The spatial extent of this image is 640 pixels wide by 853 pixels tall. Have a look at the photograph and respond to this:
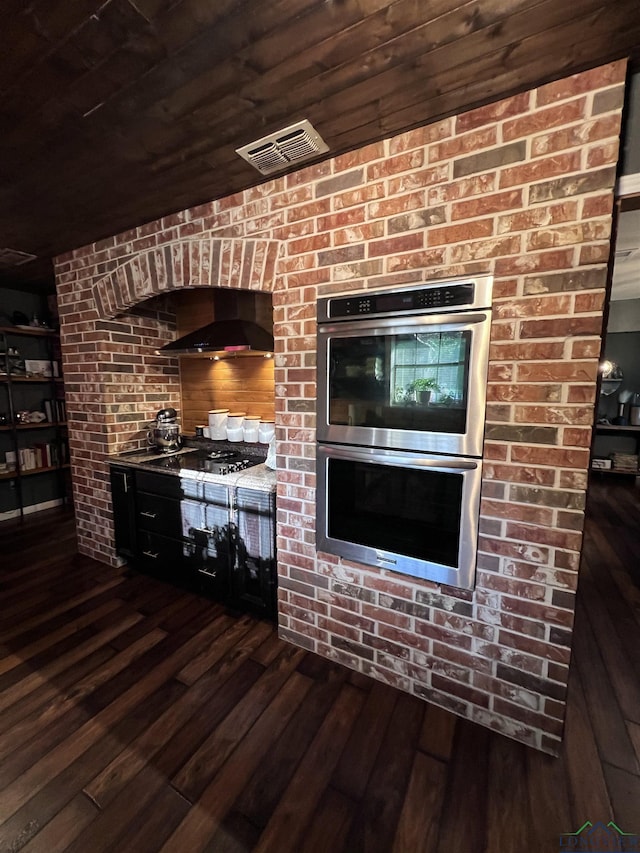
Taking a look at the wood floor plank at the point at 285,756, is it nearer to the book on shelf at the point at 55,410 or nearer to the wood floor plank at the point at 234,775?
the wood floor plank at the point at 234,775

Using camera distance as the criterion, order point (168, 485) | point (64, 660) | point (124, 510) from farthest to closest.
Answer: point (124, 510), point (168, 485), point (64, 660)

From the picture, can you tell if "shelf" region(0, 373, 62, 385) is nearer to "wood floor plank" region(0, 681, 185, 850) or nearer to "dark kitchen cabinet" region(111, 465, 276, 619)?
"dark kitchen cabinet" region(111, 465, 276, 619)

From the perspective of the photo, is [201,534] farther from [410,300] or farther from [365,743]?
[410,300]

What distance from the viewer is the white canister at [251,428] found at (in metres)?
2.71

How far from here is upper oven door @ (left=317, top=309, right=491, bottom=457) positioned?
52.4 inches

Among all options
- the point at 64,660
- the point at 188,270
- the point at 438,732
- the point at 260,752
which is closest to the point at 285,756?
the point at 260,752

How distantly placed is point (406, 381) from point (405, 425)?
7.3 inches

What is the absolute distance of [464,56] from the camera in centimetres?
107

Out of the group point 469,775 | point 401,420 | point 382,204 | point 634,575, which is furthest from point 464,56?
point 634,575

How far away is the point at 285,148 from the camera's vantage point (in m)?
1.47

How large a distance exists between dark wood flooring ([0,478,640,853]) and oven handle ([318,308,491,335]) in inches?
65.1

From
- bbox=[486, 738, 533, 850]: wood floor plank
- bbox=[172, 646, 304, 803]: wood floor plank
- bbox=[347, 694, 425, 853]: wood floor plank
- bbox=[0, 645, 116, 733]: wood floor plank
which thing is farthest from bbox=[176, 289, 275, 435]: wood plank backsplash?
bbox=[486, 738, 533, 850]: wood floor plank

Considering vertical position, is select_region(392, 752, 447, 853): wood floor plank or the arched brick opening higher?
the arched brick opening

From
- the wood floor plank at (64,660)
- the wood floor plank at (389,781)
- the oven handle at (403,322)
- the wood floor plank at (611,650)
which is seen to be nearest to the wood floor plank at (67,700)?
the wood floor plank at (64,660)
